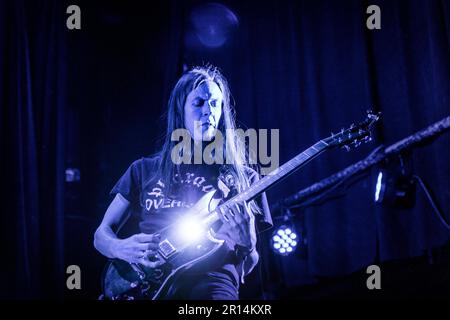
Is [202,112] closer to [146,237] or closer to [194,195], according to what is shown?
[194,195]

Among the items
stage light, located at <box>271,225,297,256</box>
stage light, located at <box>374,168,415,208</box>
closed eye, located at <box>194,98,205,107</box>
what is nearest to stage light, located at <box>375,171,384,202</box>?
stage light, located at <box>374,168,415,208</box>

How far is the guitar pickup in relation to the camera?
2.03 metres

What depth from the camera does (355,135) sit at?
2.08 metres

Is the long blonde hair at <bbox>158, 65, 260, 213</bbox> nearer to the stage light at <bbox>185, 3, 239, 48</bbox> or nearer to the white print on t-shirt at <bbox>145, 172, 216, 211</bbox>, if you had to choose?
the white print on t-shirt at <bbox>145, 172, 216, 211</bbox>

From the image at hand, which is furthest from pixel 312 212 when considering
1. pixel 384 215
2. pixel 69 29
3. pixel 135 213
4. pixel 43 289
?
pixel 69 29

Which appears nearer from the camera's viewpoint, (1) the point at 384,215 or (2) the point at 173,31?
(1) the point at 384,215

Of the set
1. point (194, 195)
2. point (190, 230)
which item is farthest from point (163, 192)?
point (190, 230)

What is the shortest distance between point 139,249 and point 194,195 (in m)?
0.35

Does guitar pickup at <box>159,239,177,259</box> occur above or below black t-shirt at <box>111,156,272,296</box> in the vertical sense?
below

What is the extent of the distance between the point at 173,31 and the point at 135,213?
3.41 feet

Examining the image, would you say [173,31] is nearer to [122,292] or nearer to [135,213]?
[135,213]

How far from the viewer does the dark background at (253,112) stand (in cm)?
221

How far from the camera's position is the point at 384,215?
2213 mm

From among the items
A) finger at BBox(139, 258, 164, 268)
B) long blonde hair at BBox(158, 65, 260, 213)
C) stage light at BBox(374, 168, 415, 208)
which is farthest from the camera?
long blonde hair at BBox(158, 65, 260, 213)
